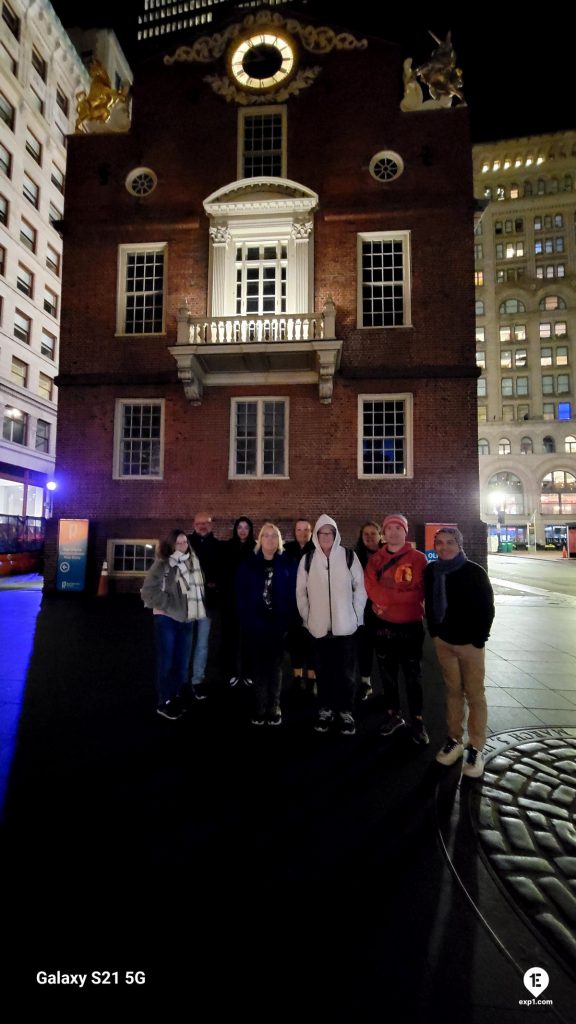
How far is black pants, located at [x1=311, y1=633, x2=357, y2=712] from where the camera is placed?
4641mm

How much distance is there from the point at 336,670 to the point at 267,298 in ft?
43.9

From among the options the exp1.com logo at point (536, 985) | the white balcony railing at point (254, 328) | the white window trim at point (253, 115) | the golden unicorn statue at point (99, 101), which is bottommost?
the exp1.com logo at point (536, 985)

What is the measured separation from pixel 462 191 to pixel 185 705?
16.5m

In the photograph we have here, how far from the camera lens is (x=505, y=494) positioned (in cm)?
6184

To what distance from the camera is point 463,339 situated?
1419cm

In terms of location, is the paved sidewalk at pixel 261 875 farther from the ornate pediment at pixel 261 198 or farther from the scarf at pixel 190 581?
the ornate pediment at pixel 261 198

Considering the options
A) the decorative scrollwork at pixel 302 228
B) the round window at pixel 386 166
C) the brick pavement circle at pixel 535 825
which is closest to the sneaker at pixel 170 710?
the brick pavement circle at pixel 535 825

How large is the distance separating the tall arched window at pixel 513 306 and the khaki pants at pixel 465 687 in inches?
2835

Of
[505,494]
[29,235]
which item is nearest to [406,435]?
[29,235]

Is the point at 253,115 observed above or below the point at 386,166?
above

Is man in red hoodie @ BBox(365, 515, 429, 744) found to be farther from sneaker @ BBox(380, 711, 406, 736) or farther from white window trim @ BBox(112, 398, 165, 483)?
white window trim @ BBox(112, 398, 165, 483)

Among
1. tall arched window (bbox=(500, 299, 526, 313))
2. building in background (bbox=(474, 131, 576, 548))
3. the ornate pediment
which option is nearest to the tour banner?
the ornate pediment

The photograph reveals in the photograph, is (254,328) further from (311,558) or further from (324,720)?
(324,720)

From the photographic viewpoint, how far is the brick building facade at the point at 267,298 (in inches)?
551
